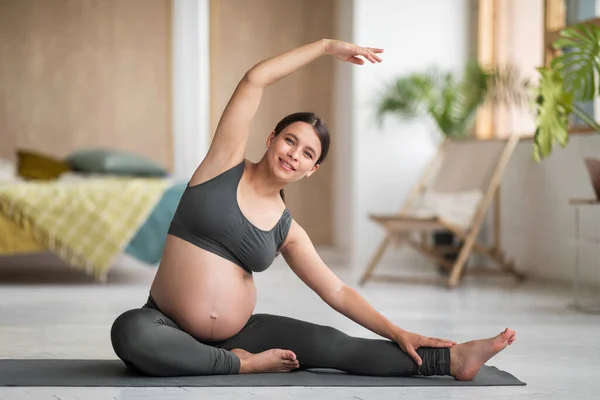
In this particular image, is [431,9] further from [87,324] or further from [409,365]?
[409,365]

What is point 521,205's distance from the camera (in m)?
6.06

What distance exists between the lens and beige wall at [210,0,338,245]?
7438 mm

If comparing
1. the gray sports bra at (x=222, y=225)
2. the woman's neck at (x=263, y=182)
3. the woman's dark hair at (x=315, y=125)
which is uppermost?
the woman's dark hair at (x=315, y=125)

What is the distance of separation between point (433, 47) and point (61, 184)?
288 cm

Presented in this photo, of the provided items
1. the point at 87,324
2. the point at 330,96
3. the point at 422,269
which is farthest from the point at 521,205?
the point at 87,324

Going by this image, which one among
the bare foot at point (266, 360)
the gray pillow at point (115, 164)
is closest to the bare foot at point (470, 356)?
the bare foot at point (266, 360)

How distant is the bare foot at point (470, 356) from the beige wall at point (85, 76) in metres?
5.14

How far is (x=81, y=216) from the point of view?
17.1 feet

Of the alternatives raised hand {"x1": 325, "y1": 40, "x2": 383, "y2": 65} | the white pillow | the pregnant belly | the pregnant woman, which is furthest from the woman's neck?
the white pillow

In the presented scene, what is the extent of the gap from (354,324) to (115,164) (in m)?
2.87

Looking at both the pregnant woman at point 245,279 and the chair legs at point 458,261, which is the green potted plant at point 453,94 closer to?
the chair legs at point 458,261

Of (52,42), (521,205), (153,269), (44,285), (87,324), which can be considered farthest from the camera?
(52,42)

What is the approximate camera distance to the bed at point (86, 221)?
5125 millimetres

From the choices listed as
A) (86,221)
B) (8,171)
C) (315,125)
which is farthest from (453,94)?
(315,125)
